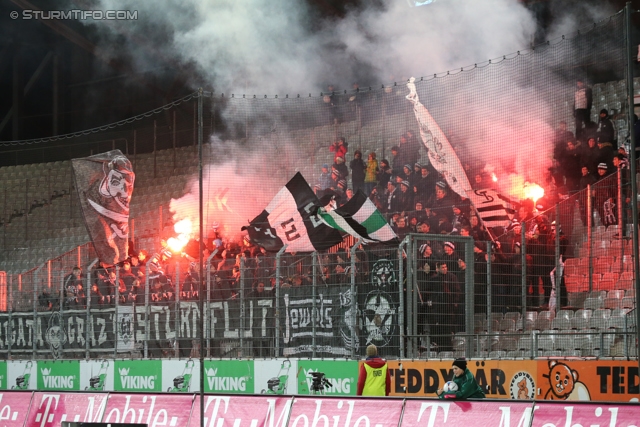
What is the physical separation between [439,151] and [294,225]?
264cm

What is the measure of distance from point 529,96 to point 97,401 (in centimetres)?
801

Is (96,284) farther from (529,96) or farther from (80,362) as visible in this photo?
(529,96)

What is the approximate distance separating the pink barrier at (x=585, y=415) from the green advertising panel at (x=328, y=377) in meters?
4.18

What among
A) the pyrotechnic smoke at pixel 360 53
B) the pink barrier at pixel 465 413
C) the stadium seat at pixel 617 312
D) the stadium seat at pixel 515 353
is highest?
the pyrotechnic smoke at pixel 360 53

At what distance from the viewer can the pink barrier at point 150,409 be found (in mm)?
8812

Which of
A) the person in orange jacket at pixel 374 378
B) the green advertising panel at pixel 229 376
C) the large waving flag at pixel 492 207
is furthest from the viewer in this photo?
the large waving flag at pixel 492 207

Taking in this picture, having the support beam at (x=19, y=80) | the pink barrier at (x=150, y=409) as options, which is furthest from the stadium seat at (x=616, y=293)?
the support beam at (x=19, y=80)

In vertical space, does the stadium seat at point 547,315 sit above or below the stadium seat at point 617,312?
below

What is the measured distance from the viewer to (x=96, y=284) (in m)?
13.8

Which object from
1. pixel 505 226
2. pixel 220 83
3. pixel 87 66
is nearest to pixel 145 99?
pixel 87 66

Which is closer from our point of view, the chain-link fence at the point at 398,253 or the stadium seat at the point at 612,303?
the chain-link fence at the point at 398,253

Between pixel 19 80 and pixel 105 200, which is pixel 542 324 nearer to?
pixel 105 200

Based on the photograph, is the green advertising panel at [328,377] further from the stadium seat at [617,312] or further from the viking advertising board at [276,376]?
the stadium seat at [617,312]

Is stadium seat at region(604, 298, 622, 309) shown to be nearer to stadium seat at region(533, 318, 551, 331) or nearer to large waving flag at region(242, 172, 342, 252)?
stadium seat at region(533, 318, 551, 331)
